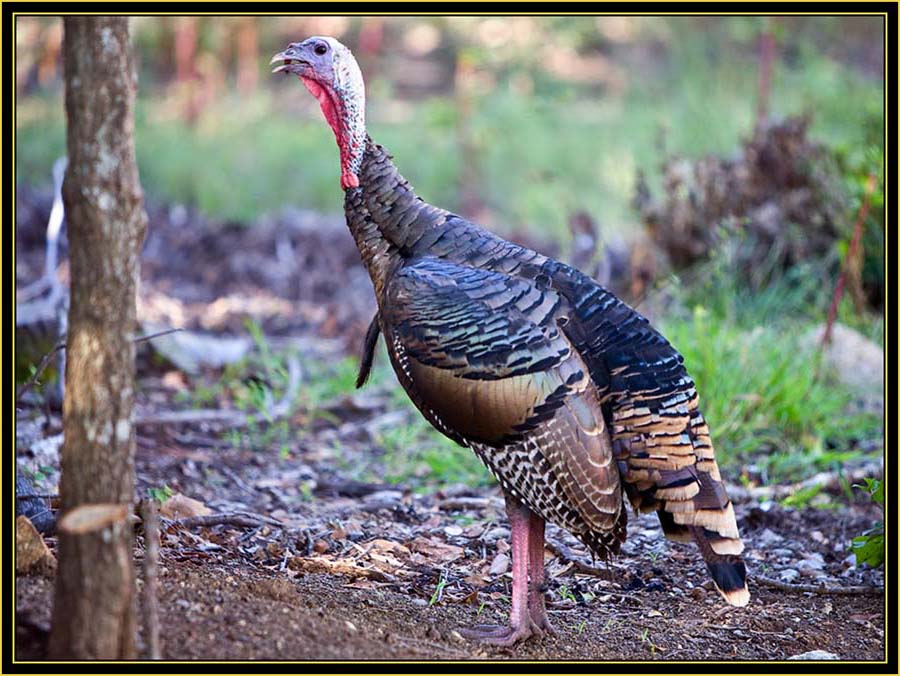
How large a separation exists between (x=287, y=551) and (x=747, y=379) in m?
3.11

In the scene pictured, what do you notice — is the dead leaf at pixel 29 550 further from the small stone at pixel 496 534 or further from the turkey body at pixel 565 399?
the small stone at pixel 496 534

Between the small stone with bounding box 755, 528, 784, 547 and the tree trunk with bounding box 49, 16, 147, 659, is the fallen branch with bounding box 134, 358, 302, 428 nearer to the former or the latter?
the small stone with bounding box 755, 528, 784, 547

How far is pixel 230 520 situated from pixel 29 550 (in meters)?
1.37

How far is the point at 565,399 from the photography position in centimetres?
395

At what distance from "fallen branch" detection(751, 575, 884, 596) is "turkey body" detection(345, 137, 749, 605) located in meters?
0.98

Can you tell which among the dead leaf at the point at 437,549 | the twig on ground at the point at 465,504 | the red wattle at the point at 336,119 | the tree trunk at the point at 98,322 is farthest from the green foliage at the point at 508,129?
the tree trunk at the point at 98,322

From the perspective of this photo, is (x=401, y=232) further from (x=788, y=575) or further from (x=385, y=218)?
(x=788, y=575)

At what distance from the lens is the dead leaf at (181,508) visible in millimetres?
4863

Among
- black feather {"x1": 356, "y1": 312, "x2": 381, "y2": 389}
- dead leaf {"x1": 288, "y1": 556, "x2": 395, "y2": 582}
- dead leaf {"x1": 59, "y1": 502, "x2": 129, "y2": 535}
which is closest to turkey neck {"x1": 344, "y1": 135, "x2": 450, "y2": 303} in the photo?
black feather {"x1": 356, "y1": 312, "x2": 381, "y2": 389}

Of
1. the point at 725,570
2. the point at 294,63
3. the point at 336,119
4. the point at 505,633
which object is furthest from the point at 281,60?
the point at 725,570

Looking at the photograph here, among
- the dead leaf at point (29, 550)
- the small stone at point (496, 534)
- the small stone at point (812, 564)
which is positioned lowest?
the small stone at point (812, 564)

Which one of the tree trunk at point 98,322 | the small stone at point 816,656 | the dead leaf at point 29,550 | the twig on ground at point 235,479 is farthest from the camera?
the twig on ground at point 235,479

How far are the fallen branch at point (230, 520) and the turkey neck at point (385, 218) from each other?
122 centimetres

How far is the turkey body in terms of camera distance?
3.94 meters
